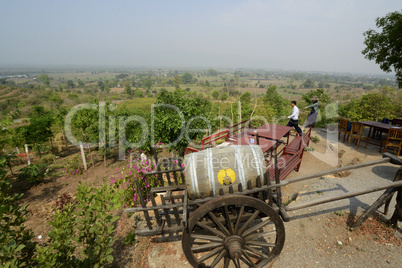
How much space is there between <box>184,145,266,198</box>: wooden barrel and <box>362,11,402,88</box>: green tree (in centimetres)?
1142

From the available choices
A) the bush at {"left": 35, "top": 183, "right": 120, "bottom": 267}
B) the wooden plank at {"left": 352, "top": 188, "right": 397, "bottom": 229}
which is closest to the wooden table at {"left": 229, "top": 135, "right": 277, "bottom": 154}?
the wooden plank at {"left": 352, "top": 188, "right": 397, "bottom": 229}

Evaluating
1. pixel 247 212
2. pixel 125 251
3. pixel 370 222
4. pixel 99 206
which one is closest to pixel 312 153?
pixel 370 222

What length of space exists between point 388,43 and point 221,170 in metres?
12.8

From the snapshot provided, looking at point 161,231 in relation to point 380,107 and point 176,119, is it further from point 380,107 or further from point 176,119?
point 380,107

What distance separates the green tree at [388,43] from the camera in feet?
29.4

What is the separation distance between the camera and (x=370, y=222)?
449 centimetres

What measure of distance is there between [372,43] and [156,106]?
1245 centimetres

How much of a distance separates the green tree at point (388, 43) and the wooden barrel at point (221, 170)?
11.4 m

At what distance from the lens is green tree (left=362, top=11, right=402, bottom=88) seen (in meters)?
8.96

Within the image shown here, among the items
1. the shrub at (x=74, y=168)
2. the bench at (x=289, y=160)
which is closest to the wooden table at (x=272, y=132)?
the bench at (x=289, y=160)

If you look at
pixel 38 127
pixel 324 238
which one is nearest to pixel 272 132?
pixel 324 238

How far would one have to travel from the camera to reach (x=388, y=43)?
383 inches

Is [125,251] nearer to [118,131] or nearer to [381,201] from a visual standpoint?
[381,201]

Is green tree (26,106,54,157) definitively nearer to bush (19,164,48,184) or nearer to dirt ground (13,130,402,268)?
bush (19,164,48,184)
